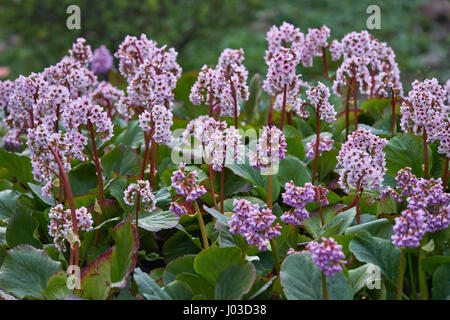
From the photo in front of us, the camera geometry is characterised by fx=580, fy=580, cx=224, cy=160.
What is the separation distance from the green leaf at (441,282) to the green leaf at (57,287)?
96cm

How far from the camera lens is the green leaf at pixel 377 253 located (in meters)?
1.57

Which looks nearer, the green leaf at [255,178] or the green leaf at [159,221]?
the green leaf at [159,221]

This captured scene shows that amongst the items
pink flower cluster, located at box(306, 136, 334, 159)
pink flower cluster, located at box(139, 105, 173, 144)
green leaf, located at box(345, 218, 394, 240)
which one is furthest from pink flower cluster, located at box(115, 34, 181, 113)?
green leaf, located at box(345, 218, 394, 240)

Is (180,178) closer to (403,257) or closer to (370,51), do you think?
(403,257)

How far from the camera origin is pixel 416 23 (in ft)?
31.8

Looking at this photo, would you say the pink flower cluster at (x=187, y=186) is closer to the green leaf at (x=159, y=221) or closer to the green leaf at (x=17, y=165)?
the green leaf at (x=159, y=221)

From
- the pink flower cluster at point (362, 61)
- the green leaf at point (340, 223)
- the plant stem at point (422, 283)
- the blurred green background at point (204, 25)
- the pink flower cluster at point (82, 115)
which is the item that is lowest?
the plant stem at point (422, 283)

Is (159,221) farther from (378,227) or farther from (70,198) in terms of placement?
(378,227)

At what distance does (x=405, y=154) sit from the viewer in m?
1.97

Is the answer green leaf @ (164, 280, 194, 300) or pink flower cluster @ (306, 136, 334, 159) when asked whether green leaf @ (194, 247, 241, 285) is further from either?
pink flower cluster @ (306, 136, 334, 159)

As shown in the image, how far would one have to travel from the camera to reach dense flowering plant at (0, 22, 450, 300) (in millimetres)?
1488

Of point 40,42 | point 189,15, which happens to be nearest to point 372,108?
point 189,15

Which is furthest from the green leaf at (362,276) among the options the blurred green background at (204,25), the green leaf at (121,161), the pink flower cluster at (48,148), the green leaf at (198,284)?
the blurred green background at (204,25)

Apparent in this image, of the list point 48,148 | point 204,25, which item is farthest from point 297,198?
point 204,25
